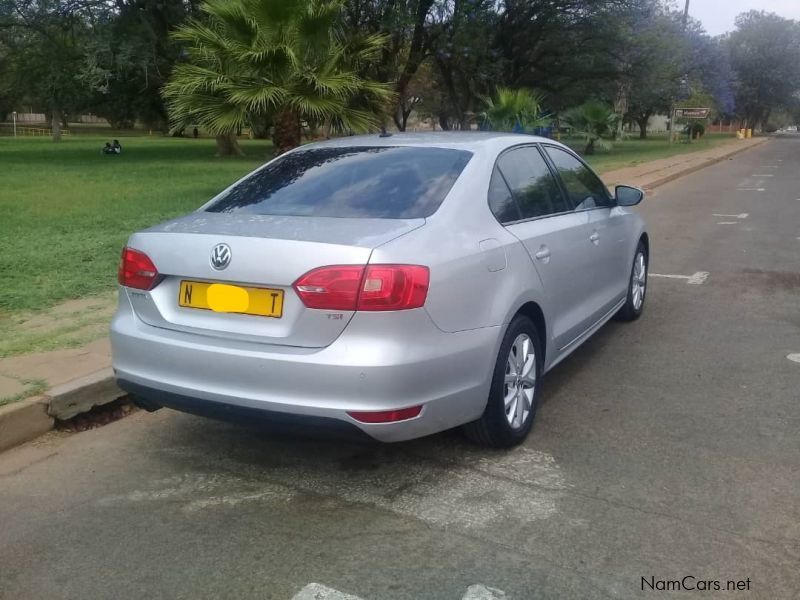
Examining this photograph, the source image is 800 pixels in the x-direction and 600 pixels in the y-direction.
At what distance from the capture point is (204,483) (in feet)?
12.8

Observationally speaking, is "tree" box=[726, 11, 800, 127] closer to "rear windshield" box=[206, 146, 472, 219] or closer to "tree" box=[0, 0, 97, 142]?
"tree" box=[0, 0, 97, 142]

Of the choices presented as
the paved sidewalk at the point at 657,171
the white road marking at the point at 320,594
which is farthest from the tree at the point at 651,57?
the white road marking at the point at 320,594

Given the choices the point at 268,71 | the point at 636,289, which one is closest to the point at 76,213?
the point at 268,71

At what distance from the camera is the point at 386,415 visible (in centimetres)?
342

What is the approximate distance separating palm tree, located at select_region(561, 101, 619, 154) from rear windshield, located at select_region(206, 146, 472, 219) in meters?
27.7

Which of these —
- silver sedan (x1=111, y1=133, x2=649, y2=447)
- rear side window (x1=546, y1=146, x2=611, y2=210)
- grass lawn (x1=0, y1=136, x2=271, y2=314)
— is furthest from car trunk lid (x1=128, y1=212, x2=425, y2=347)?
grass lawn (x1=0, y1=136, x2=271, y2=314)

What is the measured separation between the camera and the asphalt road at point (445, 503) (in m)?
3.08

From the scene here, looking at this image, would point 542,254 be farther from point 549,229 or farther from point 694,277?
point 694,277

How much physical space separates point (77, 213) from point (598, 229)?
8735 mm

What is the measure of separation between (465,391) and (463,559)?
79 cm

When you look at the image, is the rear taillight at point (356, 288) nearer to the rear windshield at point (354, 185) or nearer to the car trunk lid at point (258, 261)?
the car trunk lid at point (258, 261)

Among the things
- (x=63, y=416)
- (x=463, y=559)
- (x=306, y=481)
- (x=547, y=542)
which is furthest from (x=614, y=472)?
(x=63, y=416)

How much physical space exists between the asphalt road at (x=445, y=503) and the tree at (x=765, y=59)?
72487mm

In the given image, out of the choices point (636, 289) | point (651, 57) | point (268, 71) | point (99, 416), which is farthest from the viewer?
point (651, 57)
